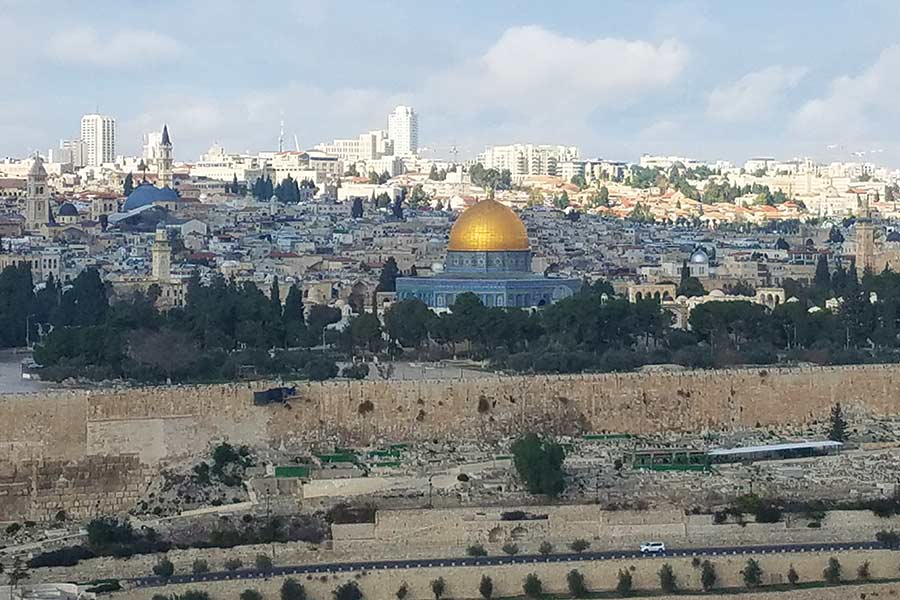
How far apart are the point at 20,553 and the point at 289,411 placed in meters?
5.55

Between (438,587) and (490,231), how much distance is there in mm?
24239

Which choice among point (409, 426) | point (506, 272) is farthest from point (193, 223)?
point (409, 426)

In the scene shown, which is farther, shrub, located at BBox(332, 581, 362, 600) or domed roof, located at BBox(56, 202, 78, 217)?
domed roof, located at BBox(56, 202, 78, 217)

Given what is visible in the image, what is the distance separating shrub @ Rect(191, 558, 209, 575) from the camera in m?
24.2

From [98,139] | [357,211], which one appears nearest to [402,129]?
[98,139]

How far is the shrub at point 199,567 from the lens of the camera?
952 inches

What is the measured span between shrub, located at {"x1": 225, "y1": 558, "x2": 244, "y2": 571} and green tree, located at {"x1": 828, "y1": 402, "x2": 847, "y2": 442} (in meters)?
9.30

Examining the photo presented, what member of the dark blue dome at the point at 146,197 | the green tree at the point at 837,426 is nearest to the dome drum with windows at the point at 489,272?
the green tree at the point at 837,426

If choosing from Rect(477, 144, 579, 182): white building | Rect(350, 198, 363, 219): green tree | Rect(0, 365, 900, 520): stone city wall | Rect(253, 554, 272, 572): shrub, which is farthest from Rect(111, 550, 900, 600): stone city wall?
Rect(477, 144, 579, 182): white building

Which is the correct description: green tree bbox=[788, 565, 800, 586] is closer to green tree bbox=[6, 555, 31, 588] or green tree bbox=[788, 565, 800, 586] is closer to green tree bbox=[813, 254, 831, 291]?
green tree bbox=[6, 555, 31, 588]

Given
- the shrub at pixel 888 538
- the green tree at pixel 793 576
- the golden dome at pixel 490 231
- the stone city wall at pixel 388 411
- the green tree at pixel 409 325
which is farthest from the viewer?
the golden dome at pixel 490 231

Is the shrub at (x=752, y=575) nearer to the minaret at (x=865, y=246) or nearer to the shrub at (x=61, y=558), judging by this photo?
the shrub at (x=61, y=558)

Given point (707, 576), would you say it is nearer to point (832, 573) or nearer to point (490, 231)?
point (832, 573)

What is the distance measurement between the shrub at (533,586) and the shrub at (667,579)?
1257 millimetres
